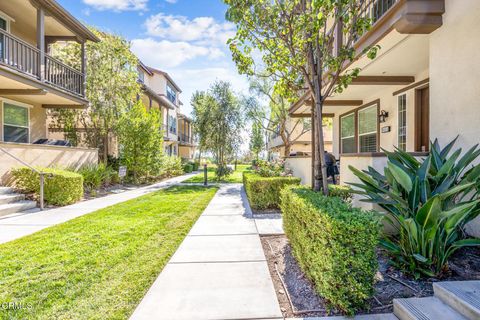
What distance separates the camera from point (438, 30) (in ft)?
14.4

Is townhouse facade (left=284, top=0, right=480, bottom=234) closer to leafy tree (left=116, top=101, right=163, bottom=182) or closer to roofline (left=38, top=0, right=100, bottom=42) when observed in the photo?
roofline (left=38, top=0, right=100, bottom=42)

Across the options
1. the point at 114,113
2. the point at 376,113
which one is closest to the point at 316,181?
the point at 376,113

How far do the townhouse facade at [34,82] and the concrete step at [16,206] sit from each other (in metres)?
1.18

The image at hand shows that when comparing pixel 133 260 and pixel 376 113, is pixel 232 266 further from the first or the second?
pixel 376 113

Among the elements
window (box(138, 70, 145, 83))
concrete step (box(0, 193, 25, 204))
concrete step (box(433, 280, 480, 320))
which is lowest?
concrete step (box(433, 280, 480, 320))

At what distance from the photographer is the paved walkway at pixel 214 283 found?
2621mm

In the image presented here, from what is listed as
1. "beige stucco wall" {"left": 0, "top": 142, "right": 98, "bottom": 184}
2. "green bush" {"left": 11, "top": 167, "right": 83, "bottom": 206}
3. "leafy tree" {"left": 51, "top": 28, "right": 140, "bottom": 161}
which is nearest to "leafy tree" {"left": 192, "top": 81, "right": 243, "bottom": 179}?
"leafy tree" {"left": 51, "top": 28, "right": 140, "bottom": 161}

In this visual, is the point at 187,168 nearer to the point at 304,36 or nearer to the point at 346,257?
the point at 304,36

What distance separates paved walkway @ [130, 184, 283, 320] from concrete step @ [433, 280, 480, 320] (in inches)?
65.0

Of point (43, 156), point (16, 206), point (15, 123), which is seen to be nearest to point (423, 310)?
point (16, 206)

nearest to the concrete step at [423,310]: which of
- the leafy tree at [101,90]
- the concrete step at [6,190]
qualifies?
the concrete step at [6,190]

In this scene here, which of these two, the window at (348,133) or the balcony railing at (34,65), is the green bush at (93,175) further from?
the window at (348,133)

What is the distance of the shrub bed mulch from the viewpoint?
2.66 meters

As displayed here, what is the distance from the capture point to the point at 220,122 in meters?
17.3
